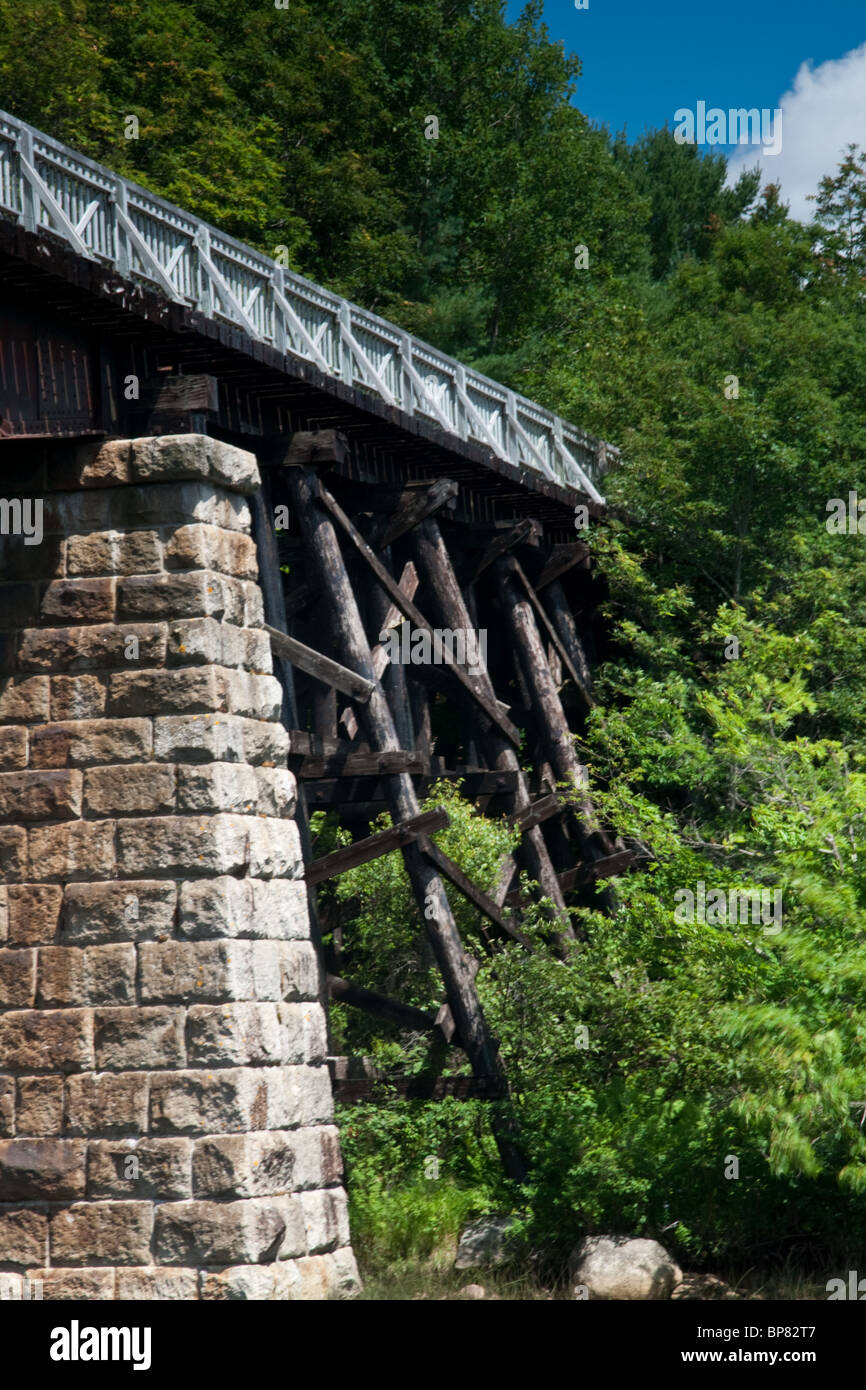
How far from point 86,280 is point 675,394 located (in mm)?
12313

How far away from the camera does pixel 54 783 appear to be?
8.30 metres

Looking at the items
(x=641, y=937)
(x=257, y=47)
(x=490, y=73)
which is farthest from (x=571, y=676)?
(x=490, y=73)

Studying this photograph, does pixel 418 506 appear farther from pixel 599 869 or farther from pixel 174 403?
pixel 174 403

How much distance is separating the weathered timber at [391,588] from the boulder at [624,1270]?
476 cm

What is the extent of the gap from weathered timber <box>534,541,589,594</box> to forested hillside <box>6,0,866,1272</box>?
0.63 meters

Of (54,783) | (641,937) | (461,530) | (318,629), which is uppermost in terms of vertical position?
(461,530)

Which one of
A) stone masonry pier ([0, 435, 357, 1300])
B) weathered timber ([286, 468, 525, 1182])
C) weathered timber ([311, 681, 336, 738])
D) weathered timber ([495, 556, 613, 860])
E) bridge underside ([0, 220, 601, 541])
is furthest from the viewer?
weathered timber ([495, 556, 613, 860])

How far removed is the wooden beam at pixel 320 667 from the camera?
31.9 ft

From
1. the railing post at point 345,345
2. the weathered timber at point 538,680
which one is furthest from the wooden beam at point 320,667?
the weathered timber at point 538,680

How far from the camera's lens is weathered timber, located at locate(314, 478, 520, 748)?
12008 millimetres

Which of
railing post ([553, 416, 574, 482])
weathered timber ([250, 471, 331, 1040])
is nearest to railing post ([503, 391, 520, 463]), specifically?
railing post ([553, 416, 574, 482])

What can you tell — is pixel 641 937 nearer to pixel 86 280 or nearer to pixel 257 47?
pixel 86 280

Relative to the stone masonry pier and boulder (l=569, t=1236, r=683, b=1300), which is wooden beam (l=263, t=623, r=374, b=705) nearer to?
the stone masonry pier

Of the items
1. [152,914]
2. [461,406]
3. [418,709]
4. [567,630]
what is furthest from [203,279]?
[567,630]
